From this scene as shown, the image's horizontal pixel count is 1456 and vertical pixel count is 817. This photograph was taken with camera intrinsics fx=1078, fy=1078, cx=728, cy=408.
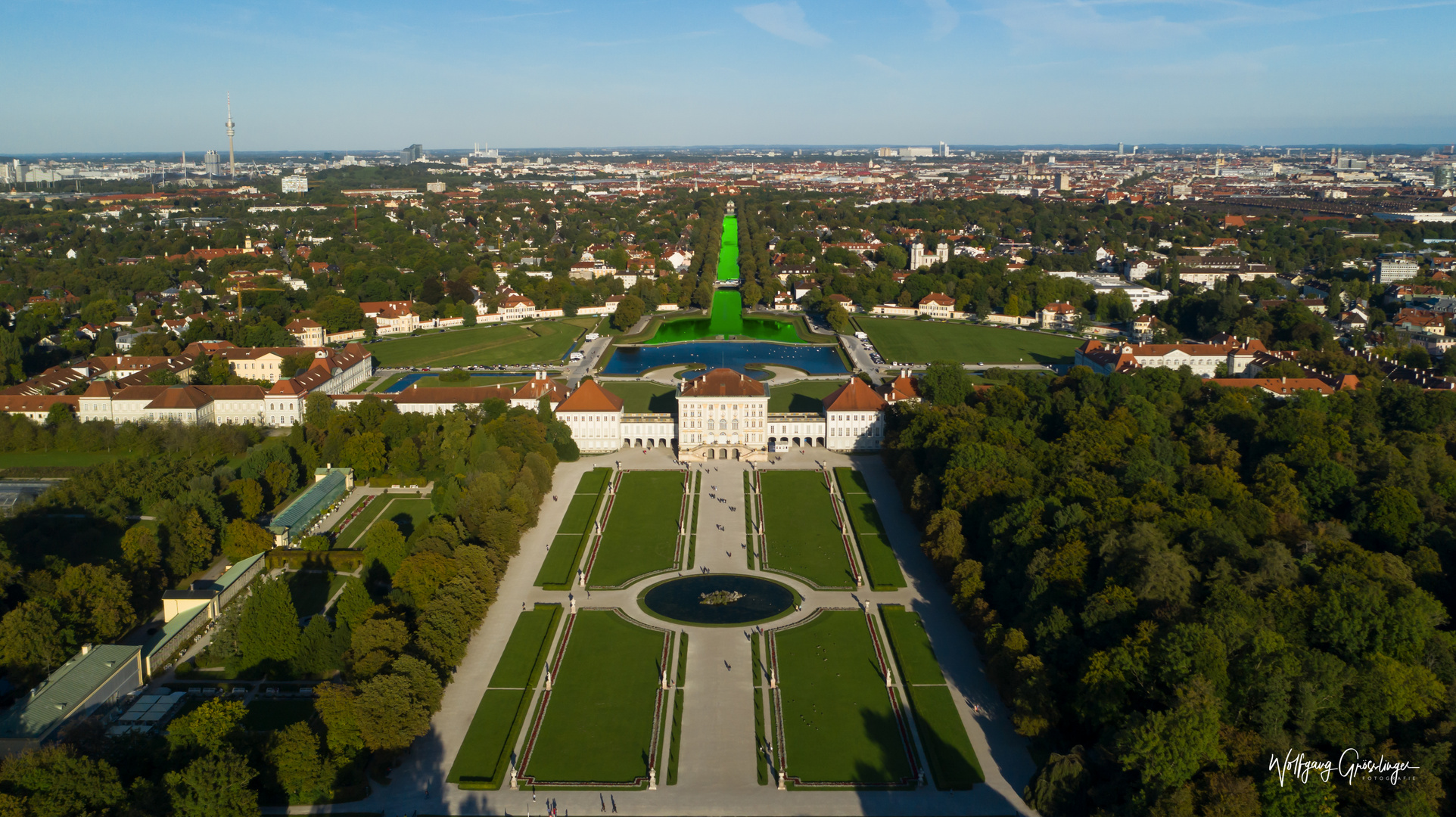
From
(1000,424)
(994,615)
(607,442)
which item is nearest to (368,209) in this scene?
(607,442)

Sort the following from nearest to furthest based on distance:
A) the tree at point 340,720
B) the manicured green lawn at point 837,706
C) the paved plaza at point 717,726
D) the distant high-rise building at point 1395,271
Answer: the paved plaza at point 717,726
the tree at point 340,720
the manicured green lawn at point 837,706
the distant high-rise building at point 1395,271

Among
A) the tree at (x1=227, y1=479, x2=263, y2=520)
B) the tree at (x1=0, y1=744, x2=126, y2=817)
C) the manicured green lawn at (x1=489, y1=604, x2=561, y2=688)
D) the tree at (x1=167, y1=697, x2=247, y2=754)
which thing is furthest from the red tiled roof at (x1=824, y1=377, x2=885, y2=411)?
the tree at (x1=0, y1=744, x2=126, y2=817)

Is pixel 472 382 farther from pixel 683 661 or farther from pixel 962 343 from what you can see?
pixel 683 661

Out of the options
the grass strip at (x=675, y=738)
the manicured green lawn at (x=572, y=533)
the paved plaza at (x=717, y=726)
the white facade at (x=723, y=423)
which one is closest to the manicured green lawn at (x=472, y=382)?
the white facade at (x=723, y=423)

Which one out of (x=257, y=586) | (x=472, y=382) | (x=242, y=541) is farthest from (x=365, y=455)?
(x=472, y=382)

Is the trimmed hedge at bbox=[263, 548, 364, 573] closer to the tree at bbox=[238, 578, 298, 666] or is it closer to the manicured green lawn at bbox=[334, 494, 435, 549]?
the manicured green lawn at bbox=[334, 494, 435, 549]

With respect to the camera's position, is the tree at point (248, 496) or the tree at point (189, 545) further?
the tree at point (248, 496)

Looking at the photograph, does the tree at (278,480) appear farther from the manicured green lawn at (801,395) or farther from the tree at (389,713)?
the manicured green lawn at (801,395)
